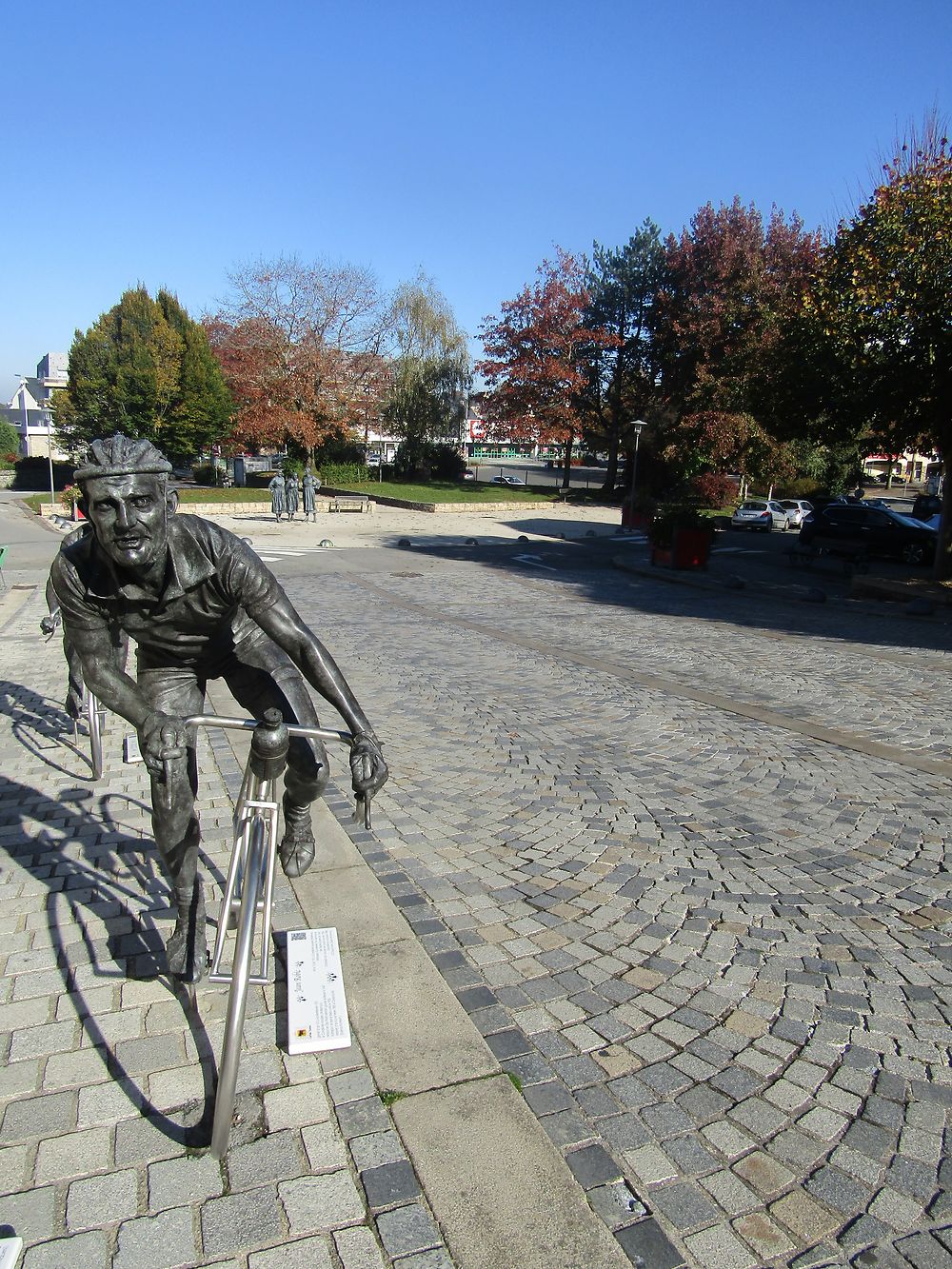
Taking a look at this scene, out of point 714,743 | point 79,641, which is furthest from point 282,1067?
point 714,743

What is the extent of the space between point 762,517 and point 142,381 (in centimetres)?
2894

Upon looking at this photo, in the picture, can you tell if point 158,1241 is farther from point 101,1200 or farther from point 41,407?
point 41,407

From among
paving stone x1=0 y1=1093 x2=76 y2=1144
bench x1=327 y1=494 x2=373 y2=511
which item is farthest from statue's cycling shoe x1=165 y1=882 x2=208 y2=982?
bench x1=327 y1=494 x2=373 y2=511

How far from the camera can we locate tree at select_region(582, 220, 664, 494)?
3962 cm

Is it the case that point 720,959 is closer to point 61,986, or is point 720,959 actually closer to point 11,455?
point 61,986

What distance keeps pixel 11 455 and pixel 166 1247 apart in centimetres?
5787

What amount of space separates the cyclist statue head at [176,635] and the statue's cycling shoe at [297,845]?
38cm

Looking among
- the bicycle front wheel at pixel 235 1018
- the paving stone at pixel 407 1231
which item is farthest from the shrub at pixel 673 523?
the paving stone at pixel 407 1231

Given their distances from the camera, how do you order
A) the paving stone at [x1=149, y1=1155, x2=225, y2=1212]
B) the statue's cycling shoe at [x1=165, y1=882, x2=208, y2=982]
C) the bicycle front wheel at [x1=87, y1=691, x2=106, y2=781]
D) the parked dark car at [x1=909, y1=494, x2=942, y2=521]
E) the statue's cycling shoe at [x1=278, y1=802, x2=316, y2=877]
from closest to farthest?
the paving stone at [x1=149, y1=1155, x2=225, y2=1212], the statue's cycling shoe at [x1=165, y1=882, x2=208, y2=982], the statue's cycling shoe at [x1=278, y1=802, x2=316, y2=877], the bicycle front wheel at [x1=87, y1=691, x2=106, y2=781], the parked dark car at [x1=909, y1=494, x2=942, y2=521]

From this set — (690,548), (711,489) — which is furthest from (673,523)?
(711,489)

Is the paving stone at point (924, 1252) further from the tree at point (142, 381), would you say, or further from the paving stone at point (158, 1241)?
the tree at point (142, 381)

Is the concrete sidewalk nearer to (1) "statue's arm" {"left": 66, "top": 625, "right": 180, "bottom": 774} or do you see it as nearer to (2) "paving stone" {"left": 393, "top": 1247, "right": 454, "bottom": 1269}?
(2) "paving stone" {"left": 393, "top": 1247, "right": 454, "bottom": 1269}

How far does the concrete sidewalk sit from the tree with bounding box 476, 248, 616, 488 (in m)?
36.4

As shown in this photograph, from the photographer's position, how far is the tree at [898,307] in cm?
1333
